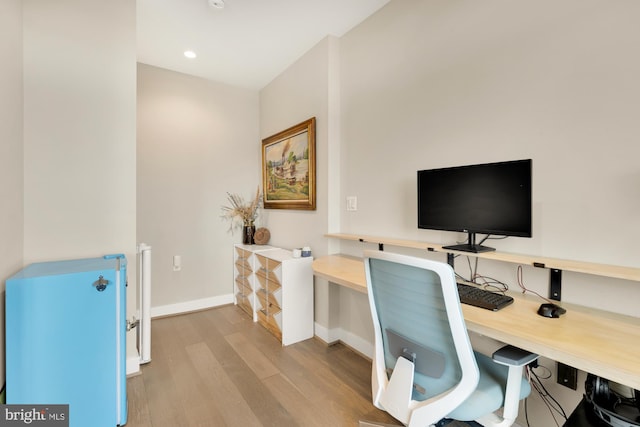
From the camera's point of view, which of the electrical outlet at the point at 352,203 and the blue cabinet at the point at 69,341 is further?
the electrical outlet at the point at 352,203

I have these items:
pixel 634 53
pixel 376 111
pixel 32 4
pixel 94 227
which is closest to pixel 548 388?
pixel 634 53

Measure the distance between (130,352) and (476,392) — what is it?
7.54 ft

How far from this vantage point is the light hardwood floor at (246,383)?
1733 millimetres

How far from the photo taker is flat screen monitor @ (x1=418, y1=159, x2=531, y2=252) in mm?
1391

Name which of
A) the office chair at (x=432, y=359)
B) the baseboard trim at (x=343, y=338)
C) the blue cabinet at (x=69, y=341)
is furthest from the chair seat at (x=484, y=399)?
the blue cabinet at (x=69, y=341)

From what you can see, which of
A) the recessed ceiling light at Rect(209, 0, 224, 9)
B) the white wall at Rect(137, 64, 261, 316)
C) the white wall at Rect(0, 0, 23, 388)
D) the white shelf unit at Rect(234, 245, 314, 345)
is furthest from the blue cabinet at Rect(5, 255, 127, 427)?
the recessed ceiling light at Rect(209, 0, 224, 9)

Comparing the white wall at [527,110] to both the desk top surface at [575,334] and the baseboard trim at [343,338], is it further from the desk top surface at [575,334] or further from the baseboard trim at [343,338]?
the baseboard trim at [343,338]

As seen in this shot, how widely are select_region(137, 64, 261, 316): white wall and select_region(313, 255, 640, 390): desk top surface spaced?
9.92 feet

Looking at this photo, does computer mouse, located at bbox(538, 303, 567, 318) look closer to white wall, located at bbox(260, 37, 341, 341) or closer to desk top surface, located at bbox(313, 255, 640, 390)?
desk top surface, located at bbox(313, 255, 640, 390)

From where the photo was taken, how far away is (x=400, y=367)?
1.18m

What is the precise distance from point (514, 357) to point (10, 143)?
2593 mm

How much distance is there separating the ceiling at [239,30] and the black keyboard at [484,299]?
2.14 meters

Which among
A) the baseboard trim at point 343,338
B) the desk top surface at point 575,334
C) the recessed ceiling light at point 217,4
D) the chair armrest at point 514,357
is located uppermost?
the recessed ceiling light at point 217,4

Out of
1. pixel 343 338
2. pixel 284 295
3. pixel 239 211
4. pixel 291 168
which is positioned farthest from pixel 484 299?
pixel 239 211
